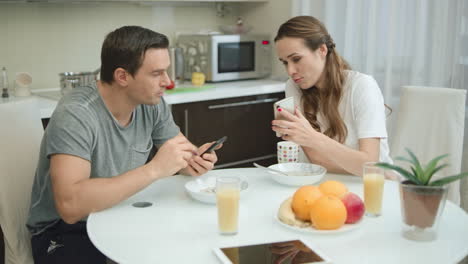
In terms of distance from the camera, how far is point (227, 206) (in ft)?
4.32

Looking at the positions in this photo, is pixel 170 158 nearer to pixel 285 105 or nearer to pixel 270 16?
pixel 285 105

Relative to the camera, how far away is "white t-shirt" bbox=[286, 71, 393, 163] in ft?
6.40

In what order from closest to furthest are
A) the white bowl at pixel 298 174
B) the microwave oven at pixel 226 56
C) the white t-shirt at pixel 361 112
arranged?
the white bowl at pixel 298 174 → the white t-shirt at pixel 361 112 → the microwave oven at pixel 226 56

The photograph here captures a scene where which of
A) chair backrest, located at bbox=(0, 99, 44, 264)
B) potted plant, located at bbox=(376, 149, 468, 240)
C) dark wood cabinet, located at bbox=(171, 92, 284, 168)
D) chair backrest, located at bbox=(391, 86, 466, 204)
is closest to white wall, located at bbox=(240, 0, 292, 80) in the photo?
dark wood cabinet, located at bbox=(171, 92, 284, 168)

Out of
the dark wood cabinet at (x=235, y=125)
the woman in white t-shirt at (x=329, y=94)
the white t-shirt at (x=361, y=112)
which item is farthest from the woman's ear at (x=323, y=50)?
the dark wood cabinet at (x=235, y=125)

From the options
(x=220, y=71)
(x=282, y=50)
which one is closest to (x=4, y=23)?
(x=220, y=71)

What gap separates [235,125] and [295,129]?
1693 millimetres

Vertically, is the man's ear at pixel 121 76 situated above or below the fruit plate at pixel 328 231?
above

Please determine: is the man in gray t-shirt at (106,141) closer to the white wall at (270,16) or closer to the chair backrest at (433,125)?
the chair backrest at (433,125)

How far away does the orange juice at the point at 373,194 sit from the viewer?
1447mm

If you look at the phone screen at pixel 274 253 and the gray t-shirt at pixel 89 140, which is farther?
the gray t-shirt at pixel 89 140

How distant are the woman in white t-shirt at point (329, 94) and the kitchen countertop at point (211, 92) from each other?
1007 mm

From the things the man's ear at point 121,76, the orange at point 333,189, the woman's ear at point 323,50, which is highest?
the woman's ear at point 323,50

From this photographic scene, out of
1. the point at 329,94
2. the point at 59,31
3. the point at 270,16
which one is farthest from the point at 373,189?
the point at 270,16
